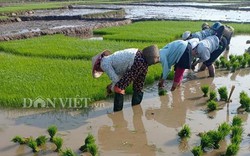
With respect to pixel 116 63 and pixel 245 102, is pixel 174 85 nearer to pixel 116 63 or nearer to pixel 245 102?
pixel 245 102

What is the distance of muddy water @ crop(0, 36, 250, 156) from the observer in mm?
3814

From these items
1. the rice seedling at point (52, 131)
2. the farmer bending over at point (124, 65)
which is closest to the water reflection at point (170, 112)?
the farmer bending over at point (124, 65)

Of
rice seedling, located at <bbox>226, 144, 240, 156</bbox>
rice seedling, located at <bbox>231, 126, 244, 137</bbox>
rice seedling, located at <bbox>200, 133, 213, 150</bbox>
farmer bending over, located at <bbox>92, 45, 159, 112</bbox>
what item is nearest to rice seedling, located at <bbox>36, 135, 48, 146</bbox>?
farmer bending over, located at <bbox>92, 45, 159, 112</bbox>

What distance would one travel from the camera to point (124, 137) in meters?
4.14

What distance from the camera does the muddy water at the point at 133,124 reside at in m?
3.81

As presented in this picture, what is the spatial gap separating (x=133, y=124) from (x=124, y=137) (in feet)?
1.50

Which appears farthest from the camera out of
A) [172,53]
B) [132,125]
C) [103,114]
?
[172,53]

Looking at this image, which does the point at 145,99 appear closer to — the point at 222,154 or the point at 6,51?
the point at 222,154

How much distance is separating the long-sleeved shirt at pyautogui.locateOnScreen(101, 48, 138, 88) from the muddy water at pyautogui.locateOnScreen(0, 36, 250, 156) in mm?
588

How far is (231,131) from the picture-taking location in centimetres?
415

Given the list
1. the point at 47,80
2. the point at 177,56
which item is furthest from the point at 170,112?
the point at 47,80

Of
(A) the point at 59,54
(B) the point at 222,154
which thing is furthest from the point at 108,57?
(A) the point at 59,54

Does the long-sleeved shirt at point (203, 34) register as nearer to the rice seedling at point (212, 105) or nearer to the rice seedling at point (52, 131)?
the rice seedling at point (212, 105)

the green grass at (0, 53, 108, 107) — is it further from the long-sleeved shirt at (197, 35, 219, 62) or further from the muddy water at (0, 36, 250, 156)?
the long-sleeved shirt at (197, 35, 219, 62)
